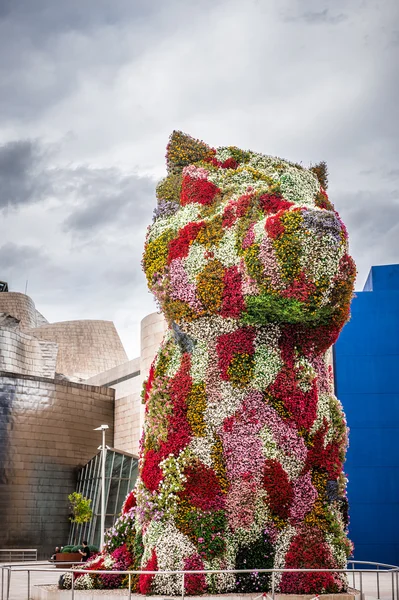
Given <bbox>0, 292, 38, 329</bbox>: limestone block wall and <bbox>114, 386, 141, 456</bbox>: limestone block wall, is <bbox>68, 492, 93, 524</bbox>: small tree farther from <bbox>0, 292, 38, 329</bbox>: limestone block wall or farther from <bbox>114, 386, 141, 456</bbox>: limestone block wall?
<bbox>0, 292, 38, 329</bbox>: limestone block wall

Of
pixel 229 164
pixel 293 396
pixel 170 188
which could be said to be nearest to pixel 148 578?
pixel 293 396

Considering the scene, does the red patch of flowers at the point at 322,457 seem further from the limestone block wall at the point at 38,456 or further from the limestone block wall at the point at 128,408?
the limestone block wall at the point at 128,408

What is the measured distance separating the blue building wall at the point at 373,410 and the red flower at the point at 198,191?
19124 millimetres

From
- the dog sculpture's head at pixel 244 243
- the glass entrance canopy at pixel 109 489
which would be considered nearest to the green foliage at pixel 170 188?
the dog sculpture's head at pixel 244 243

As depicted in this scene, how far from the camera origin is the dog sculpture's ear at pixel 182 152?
1670 centimetres

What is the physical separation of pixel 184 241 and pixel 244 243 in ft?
4.47

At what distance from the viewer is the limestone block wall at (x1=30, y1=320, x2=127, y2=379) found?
77625mm

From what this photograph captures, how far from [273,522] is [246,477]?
38.4 inches

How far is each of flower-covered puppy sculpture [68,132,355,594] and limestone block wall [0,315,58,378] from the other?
3612cm

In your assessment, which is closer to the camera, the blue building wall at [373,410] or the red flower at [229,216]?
the red flower at [229,216]

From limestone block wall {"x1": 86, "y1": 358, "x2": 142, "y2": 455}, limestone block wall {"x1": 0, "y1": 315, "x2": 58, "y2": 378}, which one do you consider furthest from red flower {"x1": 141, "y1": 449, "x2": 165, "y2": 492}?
limestone block wall {"x1": 0, "y1": 315, "x2": 58, "y2": 378}

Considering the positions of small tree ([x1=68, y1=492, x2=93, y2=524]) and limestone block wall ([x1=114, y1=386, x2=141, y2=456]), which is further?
limestone block wall ([x1=114, y1=386, x2=141, y2=456])

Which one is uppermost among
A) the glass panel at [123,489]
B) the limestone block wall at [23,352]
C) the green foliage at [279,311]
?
the limestone block wall at [23,352]

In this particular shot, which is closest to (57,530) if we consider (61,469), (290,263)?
(61,469)
